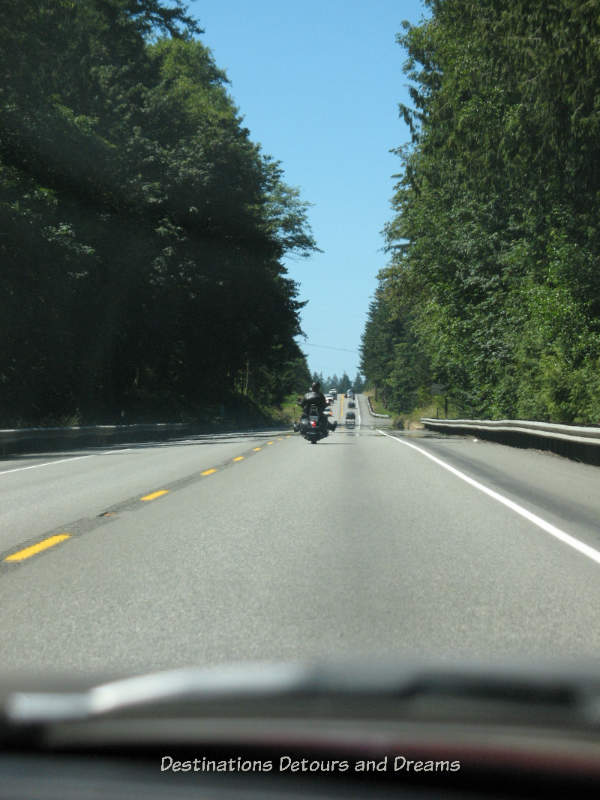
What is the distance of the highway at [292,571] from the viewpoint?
190 inches

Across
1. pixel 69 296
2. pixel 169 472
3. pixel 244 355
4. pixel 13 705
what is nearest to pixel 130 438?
pixel 69 296

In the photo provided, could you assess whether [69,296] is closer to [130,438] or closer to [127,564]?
[130,438]

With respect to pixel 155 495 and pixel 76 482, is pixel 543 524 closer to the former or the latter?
pixel 155 495

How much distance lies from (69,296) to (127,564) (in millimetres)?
29581

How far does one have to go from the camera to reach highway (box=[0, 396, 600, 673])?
190 inches

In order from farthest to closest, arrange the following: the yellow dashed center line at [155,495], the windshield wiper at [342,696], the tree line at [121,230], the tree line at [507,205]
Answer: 1. the tree line at [121,230]
2. the tree line at [507,205]
3. the yellow dashed center line at [155,495]
4. the windshield wiper at [342,696]

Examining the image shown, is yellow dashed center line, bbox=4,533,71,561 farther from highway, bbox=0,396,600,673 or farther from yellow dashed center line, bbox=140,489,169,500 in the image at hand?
yellow dashed center line, bbox=140,489,169,500

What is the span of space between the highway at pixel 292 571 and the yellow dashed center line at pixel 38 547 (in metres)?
0.04

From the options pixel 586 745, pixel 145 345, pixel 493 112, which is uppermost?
pixel 493 112

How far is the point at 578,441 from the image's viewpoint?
19.1 meters

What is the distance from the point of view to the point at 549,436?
21.7 metres

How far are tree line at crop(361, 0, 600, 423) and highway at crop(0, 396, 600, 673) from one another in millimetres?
8551

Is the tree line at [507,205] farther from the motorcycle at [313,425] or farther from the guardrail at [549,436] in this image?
the motorcycle at [313,425]

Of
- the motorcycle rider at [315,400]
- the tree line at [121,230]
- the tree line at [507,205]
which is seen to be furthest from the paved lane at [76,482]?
the tree line at [121,230]
